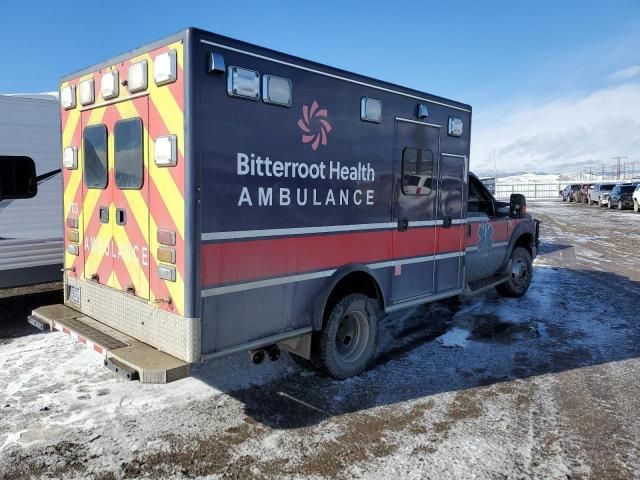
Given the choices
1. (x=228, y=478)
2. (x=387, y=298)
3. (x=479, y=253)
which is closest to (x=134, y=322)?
(x=228, y=478)

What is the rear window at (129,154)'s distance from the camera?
404 cm

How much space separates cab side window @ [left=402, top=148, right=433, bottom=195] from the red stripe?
429mm

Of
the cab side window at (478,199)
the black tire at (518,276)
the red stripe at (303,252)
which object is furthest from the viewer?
the black tire at (518,276)

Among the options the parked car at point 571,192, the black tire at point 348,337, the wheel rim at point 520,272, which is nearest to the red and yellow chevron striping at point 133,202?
the black tire at point 348,337

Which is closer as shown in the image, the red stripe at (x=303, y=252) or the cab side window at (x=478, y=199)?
the red stripe at (x=303, y=252)

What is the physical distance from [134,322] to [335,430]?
69.4 inches

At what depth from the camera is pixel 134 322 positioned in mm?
4184

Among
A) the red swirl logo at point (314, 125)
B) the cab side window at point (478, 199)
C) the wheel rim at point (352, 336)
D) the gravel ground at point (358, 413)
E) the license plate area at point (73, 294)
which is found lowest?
the gravel ground at point (358, 413)

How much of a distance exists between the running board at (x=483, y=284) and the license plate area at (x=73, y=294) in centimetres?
440

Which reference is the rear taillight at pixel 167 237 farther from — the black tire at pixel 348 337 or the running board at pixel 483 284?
the running board at pixel 483 284

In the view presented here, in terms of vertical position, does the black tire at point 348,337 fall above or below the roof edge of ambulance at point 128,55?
below

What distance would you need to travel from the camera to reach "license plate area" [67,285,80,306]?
496cm

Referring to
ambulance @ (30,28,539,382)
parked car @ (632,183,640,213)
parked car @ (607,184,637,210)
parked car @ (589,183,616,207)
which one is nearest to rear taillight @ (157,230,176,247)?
ambulance @ (30,28,539,382)

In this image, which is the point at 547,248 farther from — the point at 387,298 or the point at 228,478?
the point at 228,478
